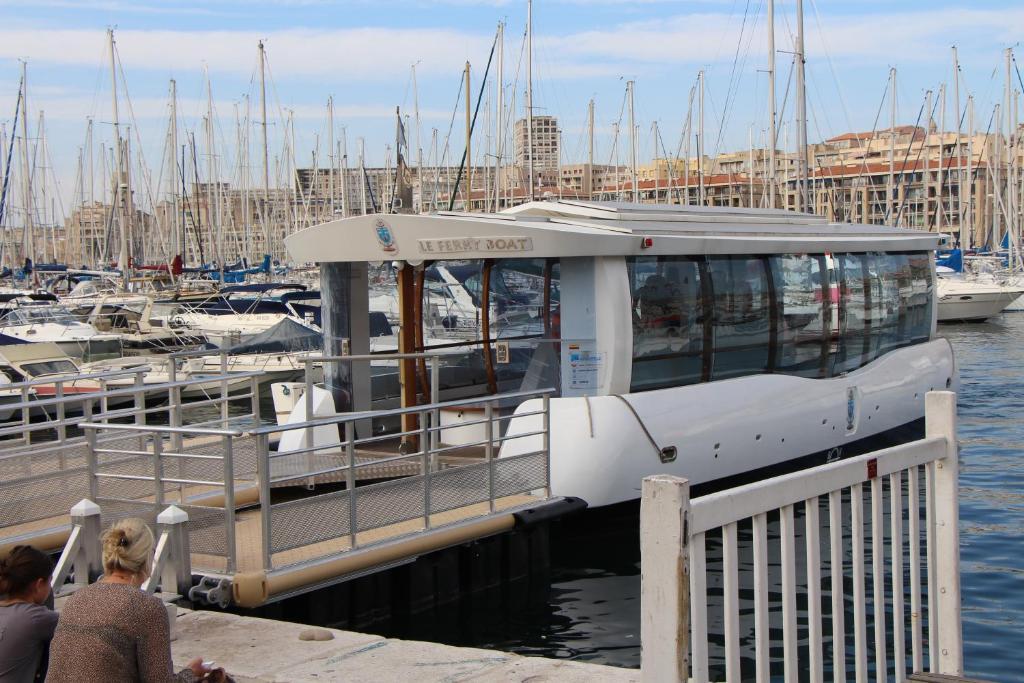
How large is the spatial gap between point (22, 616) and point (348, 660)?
1.96 meters

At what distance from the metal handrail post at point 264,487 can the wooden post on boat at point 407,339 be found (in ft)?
13.4

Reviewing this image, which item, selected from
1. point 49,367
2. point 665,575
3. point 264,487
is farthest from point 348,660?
point 49,367

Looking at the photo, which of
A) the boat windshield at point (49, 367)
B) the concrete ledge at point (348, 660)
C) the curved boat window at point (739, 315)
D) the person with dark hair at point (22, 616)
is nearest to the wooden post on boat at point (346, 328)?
the curved boat window at point (739, 315)

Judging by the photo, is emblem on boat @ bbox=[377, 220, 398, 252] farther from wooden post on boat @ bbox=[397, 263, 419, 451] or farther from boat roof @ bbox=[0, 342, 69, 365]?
boat roof @ bbox=[0, 342, 69, 365]

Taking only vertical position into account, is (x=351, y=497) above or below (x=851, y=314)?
below

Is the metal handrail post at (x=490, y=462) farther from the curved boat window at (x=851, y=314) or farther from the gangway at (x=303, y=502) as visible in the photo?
the curved boat window at (x=851, y=314)

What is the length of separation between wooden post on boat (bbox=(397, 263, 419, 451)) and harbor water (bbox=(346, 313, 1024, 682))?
1854 mm

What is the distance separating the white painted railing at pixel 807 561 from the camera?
364cm

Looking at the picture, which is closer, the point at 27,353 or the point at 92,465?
the point at 92,465

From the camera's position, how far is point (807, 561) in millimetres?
4723

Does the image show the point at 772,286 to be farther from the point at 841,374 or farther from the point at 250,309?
the point at 250,309

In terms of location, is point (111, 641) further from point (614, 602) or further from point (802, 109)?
point (802, 109)

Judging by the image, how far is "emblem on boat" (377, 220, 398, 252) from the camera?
11.6m

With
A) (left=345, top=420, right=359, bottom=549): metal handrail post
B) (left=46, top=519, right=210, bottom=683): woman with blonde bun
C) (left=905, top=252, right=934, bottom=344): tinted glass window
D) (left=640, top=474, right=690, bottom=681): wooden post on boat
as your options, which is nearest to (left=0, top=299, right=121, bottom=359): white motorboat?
(left=905, top=252, right=934, bottom=344): tinted glass window
